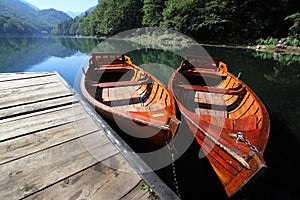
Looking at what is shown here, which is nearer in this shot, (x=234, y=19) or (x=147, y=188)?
(x=147, y=188)

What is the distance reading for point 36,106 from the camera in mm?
2971

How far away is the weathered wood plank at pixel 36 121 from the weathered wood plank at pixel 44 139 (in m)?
0.12

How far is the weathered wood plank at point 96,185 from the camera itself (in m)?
1.47

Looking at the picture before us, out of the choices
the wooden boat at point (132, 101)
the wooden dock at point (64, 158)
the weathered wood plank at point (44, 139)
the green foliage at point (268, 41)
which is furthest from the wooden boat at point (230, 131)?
the green foliage at point (268, 41)

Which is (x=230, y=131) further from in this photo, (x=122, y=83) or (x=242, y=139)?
(x=122, y=83)

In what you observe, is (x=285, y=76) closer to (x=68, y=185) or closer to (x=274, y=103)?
(x=274, y=103)

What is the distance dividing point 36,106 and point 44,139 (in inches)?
43.3

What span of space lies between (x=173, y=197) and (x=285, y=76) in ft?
40.9

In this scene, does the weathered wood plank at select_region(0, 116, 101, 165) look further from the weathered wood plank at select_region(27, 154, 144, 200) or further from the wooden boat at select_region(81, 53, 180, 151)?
the wooden boat at select_region(81, 53, 180, 151)


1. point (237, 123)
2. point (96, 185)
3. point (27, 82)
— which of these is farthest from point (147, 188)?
point (27, 82)

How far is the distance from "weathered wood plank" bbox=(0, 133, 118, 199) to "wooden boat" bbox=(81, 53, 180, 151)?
3.20 ft

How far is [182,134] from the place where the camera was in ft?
11.2

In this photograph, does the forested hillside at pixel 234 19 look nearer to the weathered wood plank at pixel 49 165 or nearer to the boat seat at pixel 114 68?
the boat seat at pixel 114 68

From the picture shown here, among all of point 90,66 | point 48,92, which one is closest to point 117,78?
point 90,66
